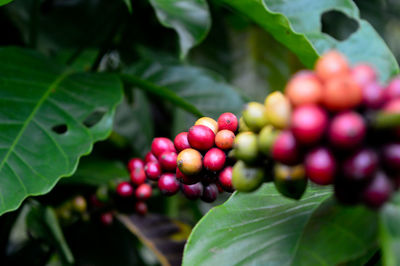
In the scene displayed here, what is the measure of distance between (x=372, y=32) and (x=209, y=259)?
78cm

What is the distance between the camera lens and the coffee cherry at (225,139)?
63 centimetres

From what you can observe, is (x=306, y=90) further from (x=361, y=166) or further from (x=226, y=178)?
(x=226, y=178)

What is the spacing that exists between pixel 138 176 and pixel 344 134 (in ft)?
2.11

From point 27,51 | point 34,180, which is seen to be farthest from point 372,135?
point 27,51

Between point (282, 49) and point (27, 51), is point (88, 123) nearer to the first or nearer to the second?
point (27, 51)

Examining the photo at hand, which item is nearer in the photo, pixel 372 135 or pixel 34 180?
pixel 372 135

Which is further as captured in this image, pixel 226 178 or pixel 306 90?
pixel 226 178

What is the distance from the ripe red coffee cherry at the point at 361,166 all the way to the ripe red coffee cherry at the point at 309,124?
0.13 feet

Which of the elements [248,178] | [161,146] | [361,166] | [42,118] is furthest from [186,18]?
[361,166]

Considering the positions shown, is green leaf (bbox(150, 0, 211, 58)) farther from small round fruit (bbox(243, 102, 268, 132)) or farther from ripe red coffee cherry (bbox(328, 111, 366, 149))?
ripe red coffee cherry (bbox(328, 111, 366, 149))

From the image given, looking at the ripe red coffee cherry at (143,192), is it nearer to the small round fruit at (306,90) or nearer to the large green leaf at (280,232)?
the large green leaf at (280,232)

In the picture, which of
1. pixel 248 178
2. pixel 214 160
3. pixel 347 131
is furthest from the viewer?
pixel 214 160

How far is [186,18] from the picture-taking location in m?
1.26

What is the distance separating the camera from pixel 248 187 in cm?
50
